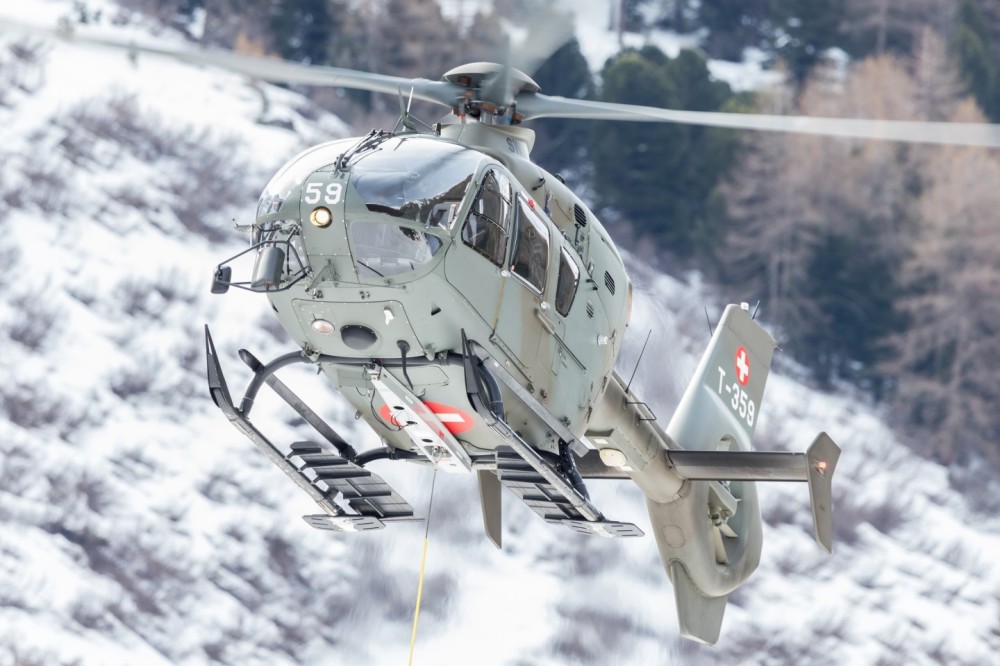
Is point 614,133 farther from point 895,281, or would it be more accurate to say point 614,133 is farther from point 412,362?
point 412,362

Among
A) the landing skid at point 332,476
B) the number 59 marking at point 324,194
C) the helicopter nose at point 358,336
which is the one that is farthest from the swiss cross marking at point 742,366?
the number 59 marking at point 324,194

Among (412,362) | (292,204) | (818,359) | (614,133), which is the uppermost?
(292,204)

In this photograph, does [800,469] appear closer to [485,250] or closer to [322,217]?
[485,250]

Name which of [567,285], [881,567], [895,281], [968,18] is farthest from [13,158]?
[968,18]

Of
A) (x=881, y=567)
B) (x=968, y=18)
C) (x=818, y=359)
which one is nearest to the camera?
(x=881, y=567)

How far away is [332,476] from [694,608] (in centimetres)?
380

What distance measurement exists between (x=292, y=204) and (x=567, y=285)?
7.26 feet

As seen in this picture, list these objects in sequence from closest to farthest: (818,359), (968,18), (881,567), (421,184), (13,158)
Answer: (421,184) → (881,567) → (13,158) → (818,359) → (968,18)

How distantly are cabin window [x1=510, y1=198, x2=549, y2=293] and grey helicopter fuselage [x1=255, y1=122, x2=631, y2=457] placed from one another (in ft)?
0.03

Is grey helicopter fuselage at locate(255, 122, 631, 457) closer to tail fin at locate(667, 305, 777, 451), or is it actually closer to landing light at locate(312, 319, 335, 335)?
landing light at locate(312, 319, 335, 335)

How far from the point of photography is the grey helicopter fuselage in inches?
498

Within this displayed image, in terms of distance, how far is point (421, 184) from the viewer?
12.7 m

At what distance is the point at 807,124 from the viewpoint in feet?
42.8

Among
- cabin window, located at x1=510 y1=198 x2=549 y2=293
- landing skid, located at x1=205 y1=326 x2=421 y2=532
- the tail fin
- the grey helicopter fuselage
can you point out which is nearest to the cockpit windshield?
the grey helicopter fuselage
